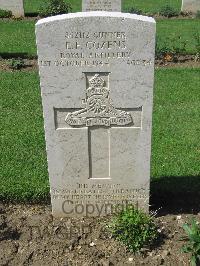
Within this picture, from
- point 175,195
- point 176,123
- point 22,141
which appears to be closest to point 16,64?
point 22,141

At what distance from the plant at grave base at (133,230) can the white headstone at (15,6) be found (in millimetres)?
13842

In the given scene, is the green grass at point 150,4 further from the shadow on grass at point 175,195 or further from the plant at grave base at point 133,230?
the plant at grave base at point 133,230

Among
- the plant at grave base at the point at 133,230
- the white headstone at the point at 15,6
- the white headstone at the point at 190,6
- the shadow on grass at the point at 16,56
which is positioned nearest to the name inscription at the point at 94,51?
the plant at grave base at the point at 133,230

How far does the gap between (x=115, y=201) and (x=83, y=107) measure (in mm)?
1133

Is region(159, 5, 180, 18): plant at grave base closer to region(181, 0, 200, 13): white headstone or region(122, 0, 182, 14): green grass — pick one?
region(122, 0, 182, 14): green grass

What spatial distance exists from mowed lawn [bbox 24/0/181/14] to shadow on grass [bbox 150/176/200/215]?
12.8 metres

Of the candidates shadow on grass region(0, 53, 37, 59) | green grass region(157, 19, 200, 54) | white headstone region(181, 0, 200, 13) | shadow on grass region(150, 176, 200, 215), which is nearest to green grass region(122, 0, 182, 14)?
white headstone region(181, 0, 200, 13)

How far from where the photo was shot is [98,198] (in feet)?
15.2

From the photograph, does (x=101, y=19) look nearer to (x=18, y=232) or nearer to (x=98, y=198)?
(x=98, y=198)

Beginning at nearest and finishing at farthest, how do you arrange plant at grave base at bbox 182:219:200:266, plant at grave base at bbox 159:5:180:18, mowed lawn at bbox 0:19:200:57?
plant at grave base at bbox 182:219:200:266, mowed lawn at bbox 0:19:200:57, plant at grave base at bbox 159:5:180:18

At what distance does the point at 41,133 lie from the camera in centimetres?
688

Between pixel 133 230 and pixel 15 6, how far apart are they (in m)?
14.2

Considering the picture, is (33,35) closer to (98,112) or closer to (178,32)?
(178,32)

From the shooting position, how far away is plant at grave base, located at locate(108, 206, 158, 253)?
13.6ft
